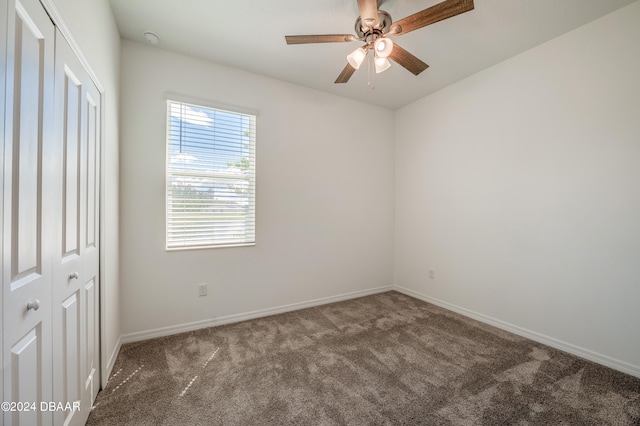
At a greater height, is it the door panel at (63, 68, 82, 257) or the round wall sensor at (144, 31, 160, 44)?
the round wall sensor at (144, 31, 160, 44)

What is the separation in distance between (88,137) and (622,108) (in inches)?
154

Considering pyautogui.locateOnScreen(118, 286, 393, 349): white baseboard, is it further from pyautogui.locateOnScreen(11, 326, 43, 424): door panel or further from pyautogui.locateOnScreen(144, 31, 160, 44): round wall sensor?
pyautogui.locateOnScreen(144, 31, 160, 44): round wall sensor

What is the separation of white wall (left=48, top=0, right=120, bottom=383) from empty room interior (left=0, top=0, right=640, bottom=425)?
3cm

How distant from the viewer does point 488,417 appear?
1597 millimetres

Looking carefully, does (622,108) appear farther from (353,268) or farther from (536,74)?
(353,268)

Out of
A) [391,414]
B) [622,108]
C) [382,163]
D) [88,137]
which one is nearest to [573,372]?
[391,414]

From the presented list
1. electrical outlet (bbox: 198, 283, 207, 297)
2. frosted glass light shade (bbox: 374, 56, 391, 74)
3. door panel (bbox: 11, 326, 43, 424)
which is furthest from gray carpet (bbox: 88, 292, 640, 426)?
frosted glass light shade (bbox: 374, 56, 391, 74)

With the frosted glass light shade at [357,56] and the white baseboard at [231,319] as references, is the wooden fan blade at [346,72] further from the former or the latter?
the white baseboard at [231,319]

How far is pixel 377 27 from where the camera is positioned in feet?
6.17

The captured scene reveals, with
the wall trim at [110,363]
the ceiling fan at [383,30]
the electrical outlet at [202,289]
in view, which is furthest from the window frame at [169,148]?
the ceiling fan at [383,30]

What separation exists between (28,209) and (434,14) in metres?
2.29

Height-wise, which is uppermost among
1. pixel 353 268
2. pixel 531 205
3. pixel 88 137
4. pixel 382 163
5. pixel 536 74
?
→ pixel 536 74

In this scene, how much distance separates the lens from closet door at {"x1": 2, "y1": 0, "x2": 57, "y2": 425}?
0.86m

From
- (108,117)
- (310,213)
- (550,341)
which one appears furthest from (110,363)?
(550,341)
